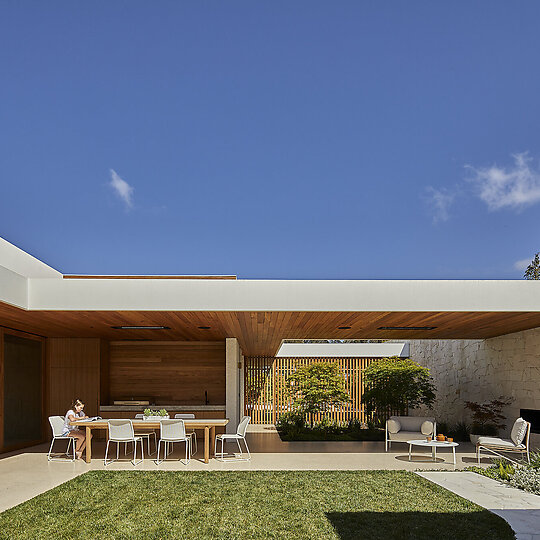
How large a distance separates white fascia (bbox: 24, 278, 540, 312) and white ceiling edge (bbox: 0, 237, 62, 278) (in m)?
3.65

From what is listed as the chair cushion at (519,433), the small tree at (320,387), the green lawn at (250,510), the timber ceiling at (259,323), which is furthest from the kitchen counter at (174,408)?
the chair cushion at (519,433)

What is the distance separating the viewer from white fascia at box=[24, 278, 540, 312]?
8.90 meters

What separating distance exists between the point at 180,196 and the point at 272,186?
16.3 feet

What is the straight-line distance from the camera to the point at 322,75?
2053 cm

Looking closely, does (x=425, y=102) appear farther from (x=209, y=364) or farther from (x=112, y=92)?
(x=209, y=364)

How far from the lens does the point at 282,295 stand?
29.4 feet

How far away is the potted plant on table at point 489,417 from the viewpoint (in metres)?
13.2

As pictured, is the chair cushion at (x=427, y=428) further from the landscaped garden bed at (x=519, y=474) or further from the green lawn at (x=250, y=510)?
the green lawn at (x=250, y=510)

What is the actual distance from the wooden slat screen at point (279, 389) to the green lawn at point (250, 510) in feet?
37.0

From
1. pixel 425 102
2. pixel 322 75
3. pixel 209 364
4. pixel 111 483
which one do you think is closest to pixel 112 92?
pixel 322 75

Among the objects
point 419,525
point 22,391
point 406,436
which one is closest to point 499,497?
point 419,525

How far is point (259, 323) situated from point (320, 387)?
234 inches

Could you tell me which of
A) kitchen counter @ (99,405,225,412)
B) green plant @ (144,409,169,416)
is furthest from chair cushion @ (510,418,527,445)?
green plant @ (144,409,169,416)

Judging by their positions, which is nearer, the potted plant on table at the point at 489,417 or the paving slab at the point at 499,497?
the paving slab at the point at 499,497
